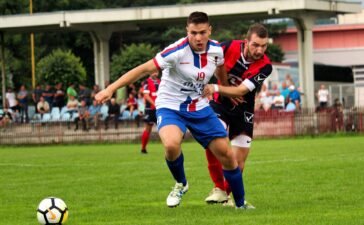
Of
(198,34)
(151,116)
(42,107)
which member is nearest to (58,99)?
(42,107)

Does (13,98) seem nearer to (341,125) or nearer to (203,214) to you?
(341,125)

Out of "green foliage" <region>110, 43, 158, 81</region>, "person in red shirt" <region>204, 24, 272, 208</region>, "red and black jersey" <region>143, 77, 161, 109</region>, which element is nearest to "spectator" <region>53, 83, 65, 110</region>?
"green foliage" <region>110, 43, 158, 81</region>

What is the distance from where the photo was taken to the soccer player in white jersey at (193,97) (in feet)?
30.7

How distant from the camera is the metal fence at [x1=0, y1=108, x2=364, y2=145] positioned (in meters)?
31.9

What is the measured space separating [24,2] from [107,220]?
50192 mm

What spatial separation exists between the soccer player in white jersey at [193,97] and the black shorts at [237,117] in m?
0.69

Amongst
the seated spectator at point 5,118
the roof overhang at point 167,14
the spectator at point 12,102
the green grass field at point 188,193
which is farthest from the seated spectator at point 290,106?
the green grass field at point 188,193

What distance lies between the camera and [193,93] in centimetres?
965

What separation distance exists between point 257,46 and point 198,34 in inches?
34.0

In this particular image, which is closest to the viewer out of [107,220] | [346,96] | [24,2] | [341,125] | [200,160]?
[107,220]

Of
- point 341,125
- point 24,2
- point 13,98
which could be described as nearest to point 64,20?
point 13,98

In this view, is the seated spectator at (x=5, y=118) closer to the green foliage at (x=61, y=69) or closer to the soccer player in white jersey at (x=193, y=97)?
the green foliage at (x=61, y=69)

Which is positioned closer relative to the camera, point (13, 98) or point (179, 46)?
point (179, 46)

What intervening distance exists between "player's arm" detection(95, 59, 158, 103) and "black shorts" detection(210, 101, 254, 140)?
150 centimetres
